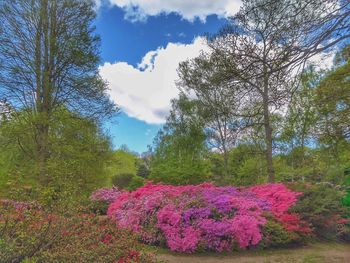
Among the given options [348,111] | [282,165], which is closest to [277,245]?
[348,111]

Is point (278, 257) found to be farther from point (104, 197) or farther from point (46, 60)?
point (46, 60)

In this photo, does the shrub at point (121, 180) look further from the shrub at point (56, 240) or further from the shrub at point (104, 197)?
the shrub at point (56, 240)

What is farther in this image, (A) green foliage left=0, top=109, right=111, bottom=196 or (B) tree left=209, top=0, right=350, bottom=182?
(A) green foliage left=0, top=109, right=111, bottom=196

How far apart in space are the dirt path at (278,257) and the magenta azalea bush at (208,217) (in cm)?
20

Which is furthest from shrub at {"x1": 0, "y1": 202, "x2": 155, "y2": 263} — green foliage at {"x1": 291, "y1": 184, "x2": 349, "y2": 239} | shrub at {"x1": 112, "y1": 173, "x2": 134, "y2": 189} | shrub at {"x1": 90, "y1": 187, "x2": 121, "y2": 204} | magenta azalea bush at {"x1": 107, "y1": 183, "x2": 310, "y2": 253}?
shrub at {"x1": 112, "y1": 173, "x2": 134, "y2": 189}

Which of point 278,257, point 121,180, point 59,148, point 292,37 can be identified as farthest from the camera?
point 121,180

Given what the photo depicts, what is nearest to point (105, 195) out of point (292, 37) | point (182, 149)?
point (292, 37)

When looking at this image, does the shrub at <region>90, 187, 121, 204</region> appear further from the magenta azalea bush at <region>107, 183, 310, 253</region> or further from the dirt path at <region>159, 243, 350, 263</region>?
the dirt path at <region>159, 243, 350, 263</region>

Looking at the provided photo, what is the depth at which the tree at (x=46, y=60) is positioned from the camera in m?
10.4

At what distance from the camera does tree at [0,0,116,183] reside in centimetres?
1041

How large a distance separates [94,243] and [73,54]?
8850 mm

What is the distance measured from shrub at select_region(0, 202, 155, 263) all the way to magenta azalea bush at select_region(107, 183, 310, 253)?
90.6 inches

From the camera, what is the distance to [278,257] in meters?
5.78

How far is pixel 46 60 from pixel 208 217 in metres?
8.08
